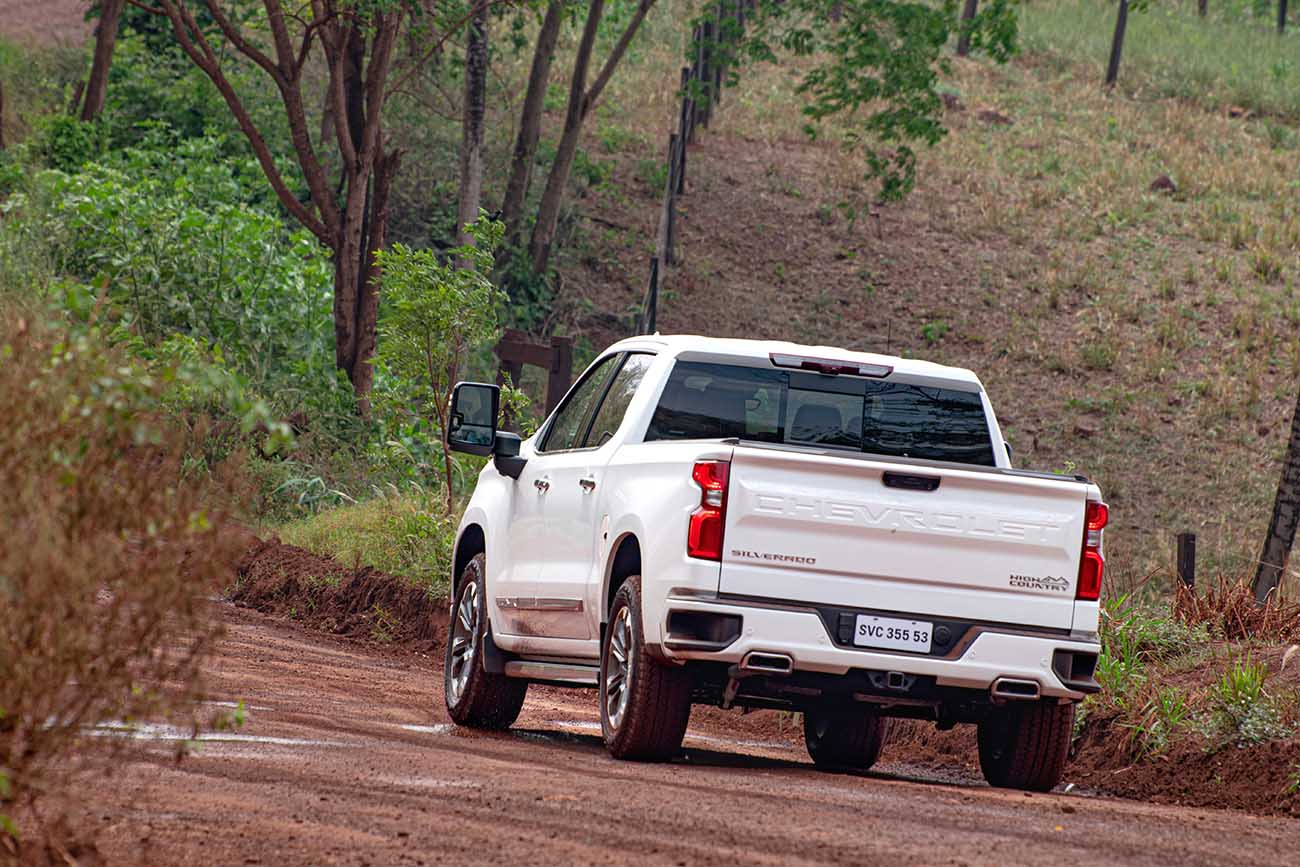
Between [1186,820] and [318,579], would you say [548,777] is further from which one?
[318,579]

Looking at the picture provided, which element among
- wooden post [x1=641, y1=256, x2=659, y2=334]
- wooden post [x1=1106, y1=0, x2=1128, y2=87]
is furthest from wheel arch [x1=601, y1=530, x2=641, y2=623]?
wooden post [x1=1106, y1=0, x2=1128, y2=87]

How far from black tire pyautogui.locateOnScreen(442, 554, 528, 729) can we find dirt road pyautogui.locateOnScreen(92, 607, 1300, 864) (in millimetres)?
516

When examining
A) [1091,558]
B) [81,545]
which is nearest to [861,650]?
[1091,558]

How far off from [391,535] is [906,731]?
20.9 ft

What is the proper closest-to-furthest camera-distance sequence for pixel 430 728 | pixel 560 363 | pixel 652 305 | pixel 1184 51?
pixel 430 728 < pixel 560 363 < pixel 652 305 < pixel 1184 51

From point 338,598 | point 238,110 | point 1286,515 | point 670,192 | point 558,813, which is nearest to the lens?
point 558,813

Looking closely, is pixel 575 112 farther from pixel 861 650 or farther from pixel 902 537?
pixel 861 650

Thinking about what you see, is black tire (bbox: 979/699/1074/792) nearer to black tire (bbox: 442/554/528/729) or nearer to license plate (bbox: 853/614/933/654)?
license plate (bbox: 853/614/933/654)

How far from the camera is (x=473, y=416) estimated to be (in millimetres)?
10062

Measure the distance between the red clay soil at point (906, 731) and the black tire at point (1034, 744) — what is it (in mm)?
1080

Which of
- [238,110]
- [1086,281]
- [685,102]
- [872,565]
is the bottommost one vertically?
[1086,281]

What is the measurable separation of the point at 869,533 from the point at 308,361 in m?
15.9

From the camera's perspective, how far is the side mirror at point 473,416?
33.0 ft

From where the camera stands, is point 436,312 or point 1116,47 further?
point 1116,47
